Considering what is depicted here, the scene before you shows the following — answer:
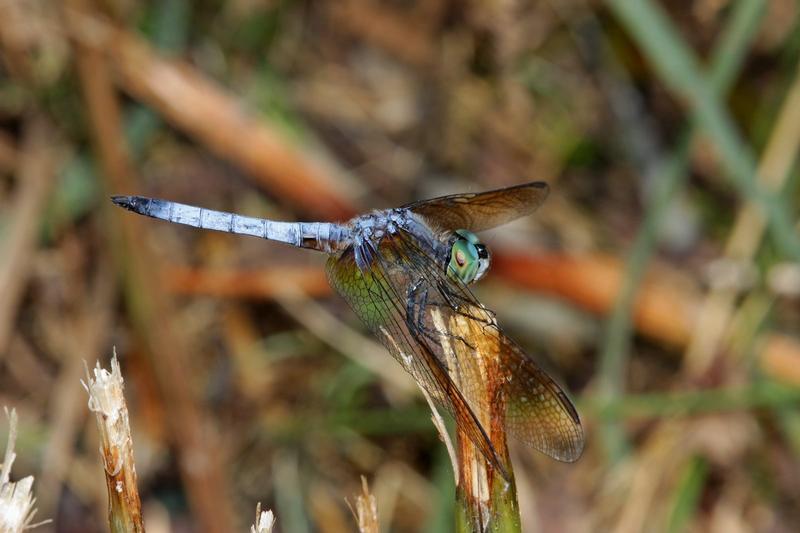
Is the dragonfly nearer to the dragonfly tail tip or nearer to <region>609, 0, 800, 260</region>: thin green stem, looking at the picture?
the dragonfly tail tip

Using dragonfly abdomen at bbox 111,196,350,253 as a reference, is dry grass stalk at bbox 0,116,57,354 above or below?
above

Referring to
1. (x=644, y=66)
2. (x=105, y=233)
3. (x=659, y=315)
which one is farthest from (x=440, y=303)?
(x=644, y=66)

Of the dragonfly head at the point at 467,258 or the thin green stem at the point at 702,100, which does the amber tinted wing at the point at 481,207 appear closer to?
the dragonfly head at the point at 467,258

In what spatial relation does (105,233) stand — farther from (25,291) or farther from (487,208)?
(487,208)

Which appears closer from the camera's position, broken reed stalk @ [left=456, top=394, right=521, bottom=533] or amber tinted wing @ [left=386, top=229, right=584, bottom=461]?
broken reed stalk @ [left=456, top=394, right=521, bottom=533]

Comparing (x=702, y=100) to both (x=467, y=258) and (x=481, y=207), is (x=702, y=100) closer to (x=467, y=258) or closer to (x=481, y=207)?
(x=481, y=207)

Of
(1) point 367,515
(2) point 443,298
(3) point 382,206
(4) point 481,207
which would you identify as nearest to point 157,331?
(3) point 382,206

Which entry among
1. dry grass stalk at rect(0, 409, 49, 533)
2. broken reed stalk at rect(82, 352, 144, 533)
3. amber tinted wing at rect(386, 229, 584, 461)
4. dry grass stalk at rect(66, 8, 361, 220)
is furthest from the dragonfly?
dry grass stalk at rect(66, 8, 361, 220)

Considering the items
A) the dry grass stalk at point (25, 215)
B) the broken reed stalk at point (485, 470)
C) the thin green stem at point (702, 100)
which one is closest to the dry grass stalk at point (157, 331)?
the dry grass stalk at point (25, 215)
